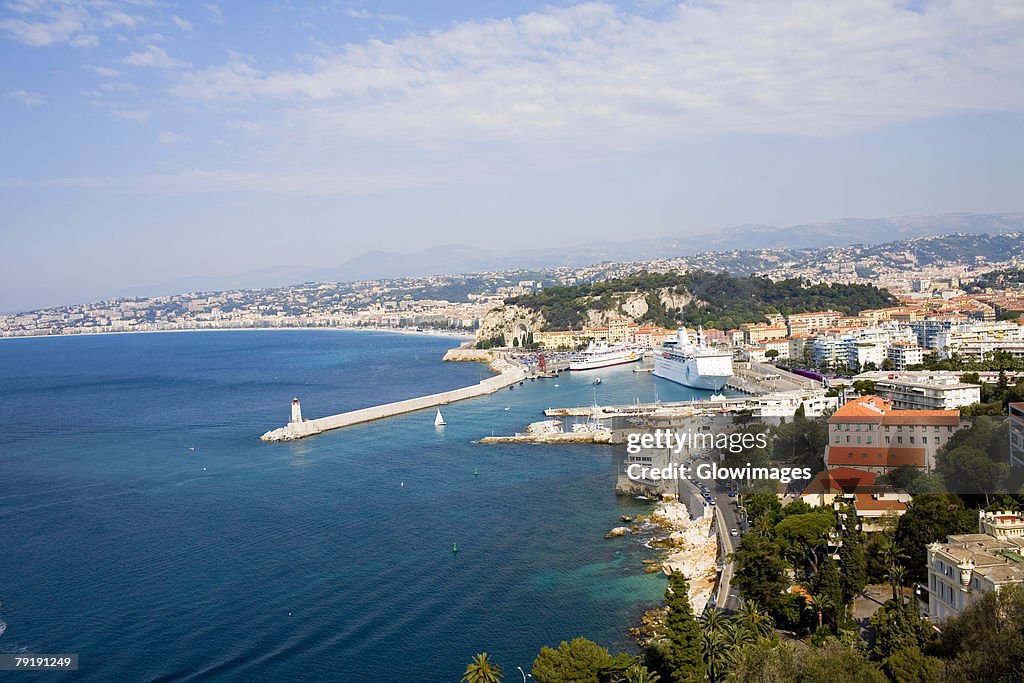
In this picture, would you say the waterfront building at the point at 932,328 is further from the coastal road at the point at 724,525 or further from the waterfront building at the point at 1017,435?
the waterfront building at the point at 1017,435

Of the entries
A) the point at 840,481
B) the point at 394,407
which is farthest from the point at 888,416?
the point at 394,407

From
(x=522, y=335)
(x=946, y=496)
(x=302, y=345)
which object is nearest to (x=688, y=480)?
(x=946, y=496)

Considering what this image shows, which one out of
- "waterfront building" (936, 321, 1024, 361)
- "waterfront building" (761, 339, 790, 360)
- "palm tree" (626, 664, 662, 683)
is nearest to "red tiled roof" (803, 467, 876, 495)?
"palm tree" (626, 664, 662, 683)

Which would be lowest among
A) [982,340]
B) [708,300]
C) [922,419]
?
[982,340]

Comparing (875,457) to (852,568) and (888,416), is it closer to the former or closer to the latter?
(888,416)

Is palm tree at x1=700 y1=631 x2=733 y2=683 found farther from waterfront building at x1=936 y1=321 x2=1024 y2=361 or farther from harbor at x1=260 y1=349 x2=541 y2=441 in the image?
waterfront building at x1=936 y1=321 x2=1024 y2=361

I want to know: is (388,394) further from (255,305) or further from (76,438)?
(255,305)
